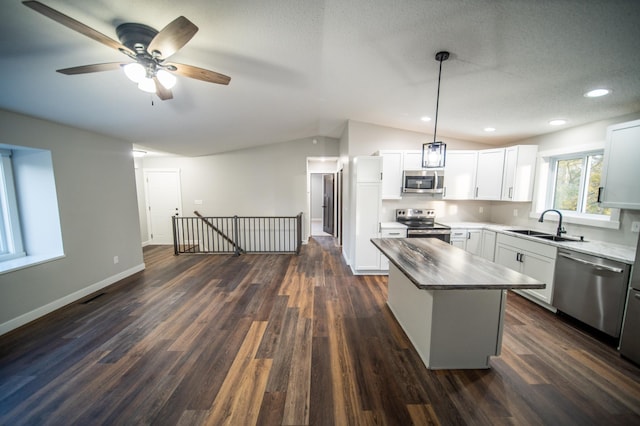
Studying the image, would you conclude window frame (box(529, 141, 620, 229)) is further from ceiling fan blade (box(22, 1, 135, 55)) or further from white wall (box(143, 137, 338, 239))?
ceiling fan blade (box(22, 1, 135, 55))

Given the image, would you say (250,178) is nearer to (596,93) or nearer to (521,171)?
(521,171)

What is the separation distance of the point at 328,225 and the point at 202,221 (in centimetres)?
398

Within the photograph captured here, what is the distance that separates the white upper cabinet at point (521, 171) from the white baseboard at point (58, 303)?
6768 millimetres

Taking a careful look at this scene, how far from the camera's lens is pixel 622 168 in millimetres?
2385

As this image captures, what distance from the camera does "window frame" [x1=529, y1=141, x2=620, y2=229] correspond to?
2782mm

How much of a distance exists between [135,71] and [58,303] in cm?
327

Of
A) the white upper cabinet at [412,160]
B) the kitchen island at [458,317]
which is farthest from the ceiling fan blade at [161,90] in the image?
the white upper cabinet at [412,160]

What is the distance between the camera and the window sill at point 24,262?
2.47 m

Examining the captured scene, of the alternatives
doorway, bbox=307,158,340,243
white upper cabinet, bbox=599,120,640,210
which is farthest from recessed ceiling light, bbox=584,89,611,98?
doorway, bbox=307,158,340,243

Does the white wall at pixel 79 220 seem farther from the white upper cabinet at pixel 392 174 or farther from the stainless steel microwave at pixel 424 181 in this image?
the stainless steel microwave at pixel 424 181

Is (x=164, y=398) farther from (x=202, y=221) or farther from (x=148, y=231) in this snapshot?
(x=148, y=231)

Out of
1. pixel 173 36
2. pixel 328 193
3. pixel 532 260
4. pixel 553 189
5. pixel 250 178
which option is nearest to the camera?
pixel 173 36

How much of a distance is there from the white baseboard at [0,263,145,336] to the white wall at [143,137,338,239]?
272 cm

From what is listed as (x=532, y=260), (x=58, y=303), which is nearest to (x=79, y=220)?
(x=58, y=303)
